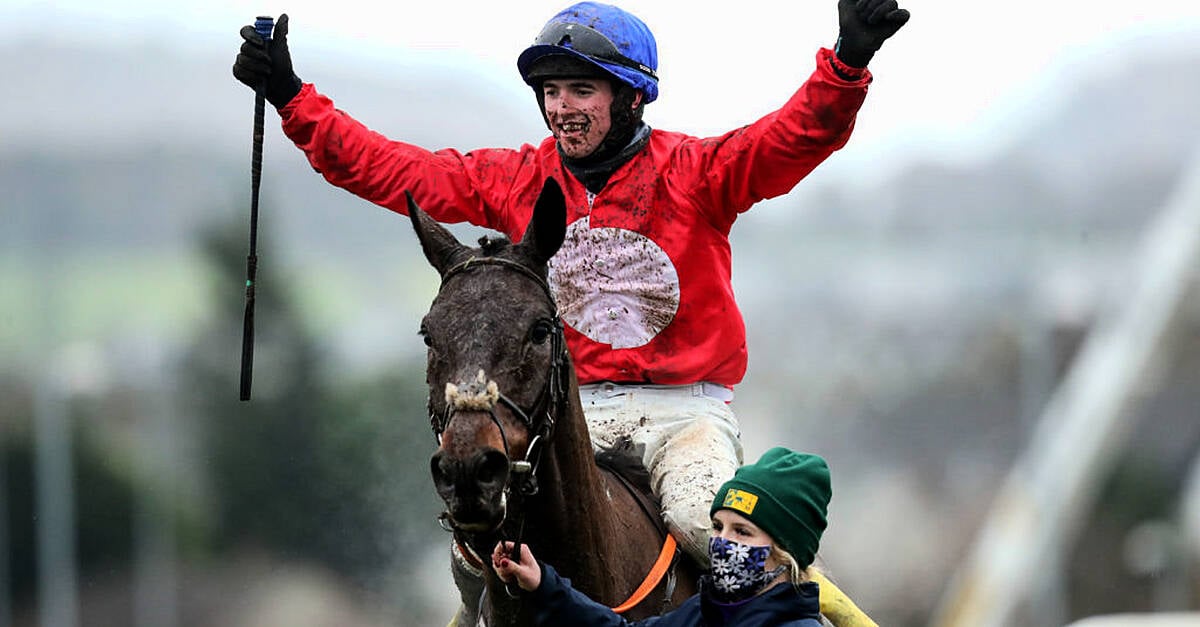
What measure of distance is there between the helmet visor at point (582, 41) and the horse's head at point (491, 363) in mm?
994

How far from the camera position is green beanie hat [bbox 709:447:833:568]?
3.55 metres

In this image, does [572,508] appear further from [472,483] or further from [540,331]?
[472,483]

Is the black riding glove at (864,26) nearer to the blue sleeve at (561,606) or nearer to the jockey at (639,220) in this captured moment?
the jockey at (639,220)

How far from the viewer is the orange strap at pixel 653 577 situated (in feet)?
13.1

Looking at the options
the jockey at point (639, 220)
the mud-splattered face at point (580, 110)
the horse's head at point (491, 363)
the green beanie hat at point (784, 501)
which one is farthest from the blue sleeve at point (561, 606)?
the mud-splattered face at point (580, 110)

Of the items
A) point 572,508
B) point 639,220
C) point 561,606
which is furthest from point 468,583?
point 639,220

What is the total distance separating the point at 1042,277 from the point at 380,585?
19.9 feet

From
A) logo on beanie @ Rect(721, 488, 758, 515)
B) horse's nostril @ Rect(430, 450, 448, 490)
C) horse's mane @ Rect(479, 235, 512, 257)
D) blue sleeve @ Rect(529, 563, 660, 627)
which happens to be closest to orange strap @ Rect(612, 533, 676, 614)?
blue sleeve @ Rect(529, 563, 660, 627)

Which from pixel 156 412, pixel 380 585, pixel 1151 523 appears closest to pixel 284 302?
pixel 156 412

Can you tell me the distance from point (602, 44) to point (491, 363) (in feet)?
5.13

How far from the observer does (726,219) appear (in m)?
4.80

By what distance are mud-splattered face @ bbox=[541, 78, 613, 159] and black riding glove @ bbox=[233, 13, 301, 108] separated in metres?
0.88

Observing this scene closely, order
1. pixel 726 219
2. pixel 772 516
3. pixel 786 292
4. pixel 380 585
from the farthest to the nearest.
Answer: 1. pixel 786 292
2. pixel 380 585
3. pixel 726 219
4. pixel 772 516

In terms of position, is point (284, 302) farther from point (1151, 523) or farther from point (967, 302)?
point (1151, 523)
